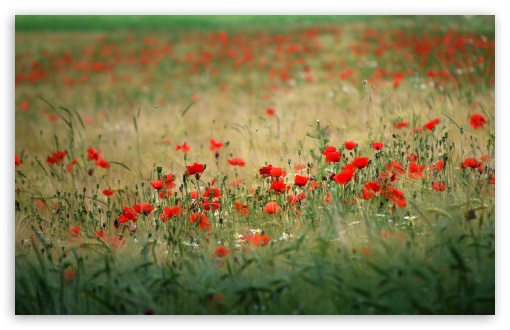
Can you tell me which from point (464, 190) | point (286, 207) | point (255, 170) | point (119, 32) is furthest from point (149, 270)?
point (119, 32)

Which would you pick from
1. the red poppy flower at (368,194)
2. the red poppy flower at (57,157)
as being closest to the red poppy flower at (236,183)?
the red poppy flower at (368,194)

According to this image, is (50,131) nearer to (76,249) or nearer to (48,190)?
(48,190)

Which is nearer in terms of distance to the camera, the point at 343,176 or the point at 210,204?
the point at 343,176

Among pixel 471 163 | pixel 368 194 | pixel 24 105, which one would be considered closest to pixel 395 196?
pixel 368 194

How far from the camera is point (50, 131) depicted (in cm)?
502

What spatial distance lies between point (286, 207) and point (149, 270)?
2.56 feet

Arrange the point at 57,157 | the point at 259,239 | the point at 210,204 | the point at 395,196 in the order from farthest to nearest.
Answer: the point at 57,157 → the point at 210,204 → the point at 395,196 → the point at 259,239

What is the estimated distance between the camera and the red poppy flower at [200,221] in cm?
301

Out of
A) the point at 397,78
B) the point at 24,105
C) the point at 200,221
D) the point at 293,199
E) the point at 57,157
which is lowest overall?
the point at 200,221

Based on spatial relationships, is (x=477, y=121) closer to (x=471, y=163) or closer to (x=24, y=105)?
(x=471, y=163)

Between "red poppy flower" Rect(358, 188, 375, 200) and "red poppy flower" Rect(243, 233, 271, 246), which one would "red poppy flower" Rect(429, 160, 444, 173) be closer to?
"red poppy flower" Rect(358, 188, 375, 200)

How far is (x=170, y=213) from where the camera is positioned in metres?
2.94

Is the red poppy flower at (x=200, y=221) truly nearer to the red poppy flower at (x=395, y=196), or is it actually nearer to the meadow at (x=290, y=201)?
the meadow at (x=290, y=201)

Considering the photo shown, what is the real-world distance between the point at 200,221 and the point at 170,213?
16 cm
